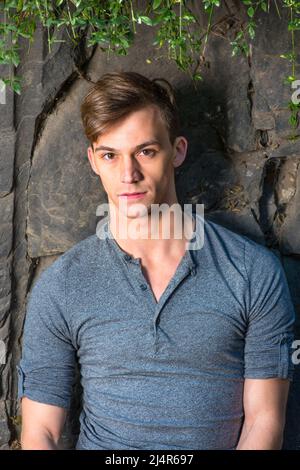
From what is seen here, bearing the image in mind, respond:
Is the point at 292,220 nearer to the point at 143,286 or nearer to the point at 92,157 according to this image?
the point at 143,286

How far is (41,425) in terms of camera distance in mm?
2535

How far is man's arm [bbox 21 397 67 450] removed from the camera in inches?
98.9

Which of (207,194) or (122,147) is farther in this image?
(207,194)

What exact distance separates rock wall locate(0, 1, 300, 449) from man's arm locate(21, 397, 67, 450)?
350mm

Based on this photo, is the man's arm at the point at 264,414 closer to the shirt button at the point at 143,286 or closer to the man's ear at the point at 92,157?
the shirt button at the point at 143,286

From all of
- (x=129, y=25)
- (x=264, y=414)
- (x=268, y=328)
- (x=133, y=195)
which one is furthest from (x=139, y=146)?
(x=264, y=414)

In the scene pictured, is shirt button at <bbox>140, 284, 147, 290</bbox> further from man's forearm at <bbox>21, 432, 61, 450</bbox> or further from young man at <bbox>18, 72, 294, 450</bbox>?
man's forearm at <bbox>21, 432, 61, 450</bbox>

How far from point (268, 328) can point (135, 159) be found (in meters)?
0.70

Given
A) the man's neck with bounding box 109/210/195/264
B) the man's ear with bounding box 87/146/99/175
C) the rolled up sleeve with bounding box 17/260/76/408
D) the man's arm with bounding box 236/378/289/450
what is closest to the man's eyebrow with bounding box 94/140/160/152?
the man's ear with bounding box 87/146/99/175

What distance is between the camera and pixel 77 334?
258cm

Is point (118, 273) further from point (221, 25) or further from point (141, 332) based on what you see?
point (221, 25)

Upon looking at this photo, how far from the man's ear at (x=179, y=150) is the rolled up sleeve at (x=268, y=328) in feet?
1.47
